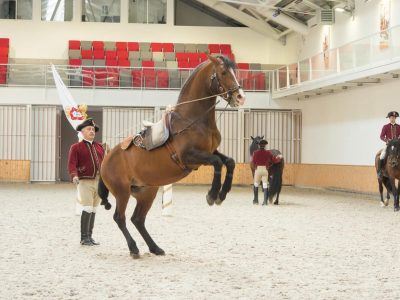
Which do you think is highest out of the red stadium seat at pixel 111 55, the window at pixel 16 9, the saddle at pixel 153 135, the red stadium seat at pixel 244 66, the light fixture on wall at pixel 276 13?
the window at pixel 16 9

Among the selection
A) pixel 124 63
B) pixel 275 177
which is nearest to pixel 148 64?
pixel 124 63

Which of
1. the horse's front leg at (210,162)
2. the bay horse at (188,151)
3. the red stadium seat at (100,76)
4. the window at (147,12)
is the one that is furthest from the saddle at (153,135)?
the window at (147,12)

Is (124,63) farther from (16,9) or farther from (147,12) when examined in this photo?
(16,9)

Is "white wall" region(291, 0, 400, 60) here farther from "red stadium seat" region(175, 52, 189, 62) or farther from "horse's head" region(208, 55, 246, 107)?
"horse's head" region(208, 55, 246, 107)

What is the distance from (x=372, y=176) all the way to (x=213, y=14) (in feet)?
52.8

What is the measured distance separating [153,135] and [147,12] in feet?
91.9

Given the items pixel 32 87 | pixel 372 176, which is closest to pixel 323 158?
pixel 372 176

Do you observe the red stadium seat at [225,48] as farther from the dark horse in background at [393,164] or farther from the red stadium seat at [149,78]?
the dark horse in background at [393,164]

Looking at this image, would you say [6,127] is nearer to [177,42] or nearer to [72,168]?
[177,42]

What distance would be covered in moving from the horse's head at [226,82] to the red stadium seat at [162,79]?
Result: 69.7ft

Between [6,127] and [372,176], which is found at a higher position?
[6,127]

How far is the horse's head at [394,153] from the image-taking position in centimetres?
1677

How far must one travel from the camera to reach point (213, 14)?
36.2m

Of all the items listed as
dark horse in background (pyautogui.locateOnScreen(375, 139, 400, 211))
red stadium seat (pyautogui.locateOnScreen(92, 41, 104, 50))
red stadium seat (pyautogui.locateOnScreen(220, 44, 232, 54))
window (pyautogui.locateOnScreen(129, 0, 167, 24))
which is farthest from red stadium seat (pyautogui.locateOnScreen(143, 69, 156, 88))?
dark horse in background (pyautogui.locateOnScreen(375, 139, 400, 211))
